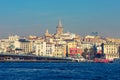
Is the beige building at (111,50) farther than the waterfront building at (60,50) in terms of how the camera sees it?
No

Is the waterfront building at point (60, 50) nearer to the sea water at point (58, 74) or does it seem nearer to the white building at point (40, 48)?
the white building at point (40, 48)

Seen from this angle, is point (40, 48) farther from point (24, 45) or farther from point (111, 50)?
point (111, 50)

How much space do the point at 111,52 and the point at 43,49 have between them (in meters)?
19.3

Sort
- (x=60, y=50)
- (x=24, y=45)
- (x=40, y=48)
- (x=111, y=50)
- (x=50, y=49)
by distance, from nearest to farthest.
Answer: (x=111, y=50) → (x=40, y=48) → (x=50, y=49) → (x=60, y=50) → (x=24, y=45)

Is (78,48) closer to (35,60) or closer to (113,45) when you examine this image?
(113,45)

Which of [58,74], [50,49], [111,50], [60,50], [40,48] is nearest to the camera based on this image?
[58,74]

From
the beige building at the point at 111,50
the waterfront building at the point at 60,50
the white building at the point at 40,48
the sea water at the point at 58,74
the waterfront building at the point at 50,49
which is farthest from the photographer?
the waterfront building at the point at 60,50

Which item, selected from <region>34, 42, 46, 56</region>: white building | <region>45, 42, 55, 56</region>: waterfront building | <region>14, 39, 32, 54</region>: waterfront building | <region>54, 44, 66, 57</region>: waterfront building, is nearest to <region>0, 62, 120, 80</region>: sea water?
<region>34, 42, 46, 56</region>: white building

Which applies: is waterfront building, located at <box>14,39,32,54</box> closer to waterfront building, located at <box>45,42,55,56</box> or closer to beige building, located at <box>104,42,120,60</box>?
waterfront building, located at <box>45,42,55,56</box>

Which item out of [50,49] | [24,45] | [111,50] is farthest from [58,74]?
[24,45]

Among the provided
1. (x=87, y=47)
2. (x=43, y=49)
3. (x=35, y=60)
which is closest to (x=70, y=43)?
(x=87, y=47)

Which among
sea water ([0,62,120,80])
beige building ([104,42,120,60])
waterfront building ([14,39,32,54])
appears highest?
waterfront building ([14,39,32,54])

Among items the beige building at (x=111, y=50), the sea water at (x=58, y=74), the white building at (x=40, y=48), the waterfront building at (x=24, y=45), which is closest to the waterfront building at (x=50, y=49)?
the white building at (x=40, y=48)

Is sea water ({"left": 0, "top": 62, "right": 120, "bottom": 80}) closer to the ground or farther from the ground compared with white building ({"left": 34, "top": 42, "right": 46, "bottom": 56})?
closer to the ground
